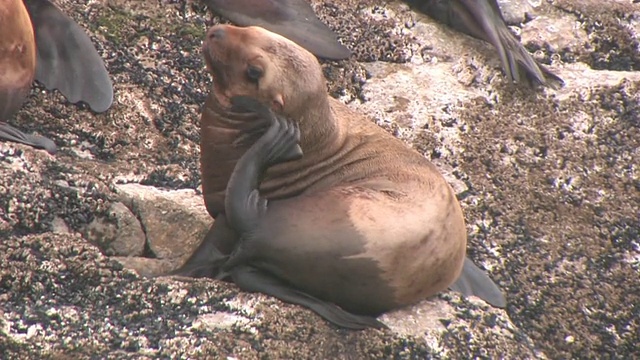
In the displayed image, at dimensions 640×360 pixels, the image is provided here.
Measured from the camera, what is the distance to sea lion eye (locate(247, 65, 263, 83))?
502 cm

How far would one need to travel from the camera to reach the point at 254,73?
5.03m

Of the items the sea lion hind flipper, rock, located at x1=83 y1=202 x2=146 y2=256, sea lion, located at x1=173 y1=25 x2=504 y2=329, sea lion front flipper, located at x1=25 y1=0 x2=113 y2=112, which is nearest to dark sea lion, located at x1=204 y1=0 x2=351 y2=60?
sea lion front flipper, located at x1=25 y1=0 x2=113 y2=112

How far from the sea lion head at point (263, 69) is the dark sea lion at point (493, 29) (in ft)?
7.19

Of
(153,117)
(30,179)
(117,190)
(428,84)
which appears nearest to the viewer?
(30,179)

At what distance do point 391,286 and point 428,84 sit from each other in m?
→ 2.33

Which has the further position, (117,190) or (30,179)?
(117,190)

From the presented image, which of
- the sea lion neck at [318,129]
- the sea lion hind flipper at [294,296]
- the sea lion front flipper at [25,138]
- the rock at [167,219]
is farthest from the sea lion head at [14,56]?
the sea lion hind flipper at [294,296]

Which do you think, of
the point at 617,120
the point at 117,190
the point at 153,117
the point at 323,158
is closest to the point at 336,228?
the point at 323,158

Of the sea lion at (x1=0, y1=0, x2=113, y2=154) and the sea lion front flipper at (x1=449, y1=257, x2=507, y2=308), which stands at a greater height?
the sea lion at (x1=0, y1=0, x2=113, y2=154)

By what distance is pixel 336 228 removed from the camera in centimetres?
467

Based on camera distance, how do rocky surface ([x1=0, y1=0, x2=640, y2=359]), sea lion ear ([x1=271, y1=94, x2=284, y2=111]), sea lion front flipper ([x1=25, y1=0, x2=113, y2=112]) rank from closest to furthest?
rocky surface ([x1=0, y1=0, x2=640, y2=359]), sea lion ear ([x1=271, y1=94, x2=284, y2=111]), sea lion front flipper ([x1=25, y1=0, x2=113, y2=112])

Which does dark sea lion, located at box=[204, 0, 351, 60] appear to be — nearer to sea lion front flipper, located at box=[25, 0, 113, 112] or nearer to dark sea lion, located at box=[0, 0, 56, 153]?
sea lion front flipper, located at box=[25, 0, 113, 112]

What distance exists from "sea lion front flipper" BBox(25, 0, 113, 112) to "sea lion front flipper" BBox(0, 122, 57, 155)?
585mm

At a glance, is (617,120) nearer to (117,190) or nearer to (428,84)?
(428,84)
